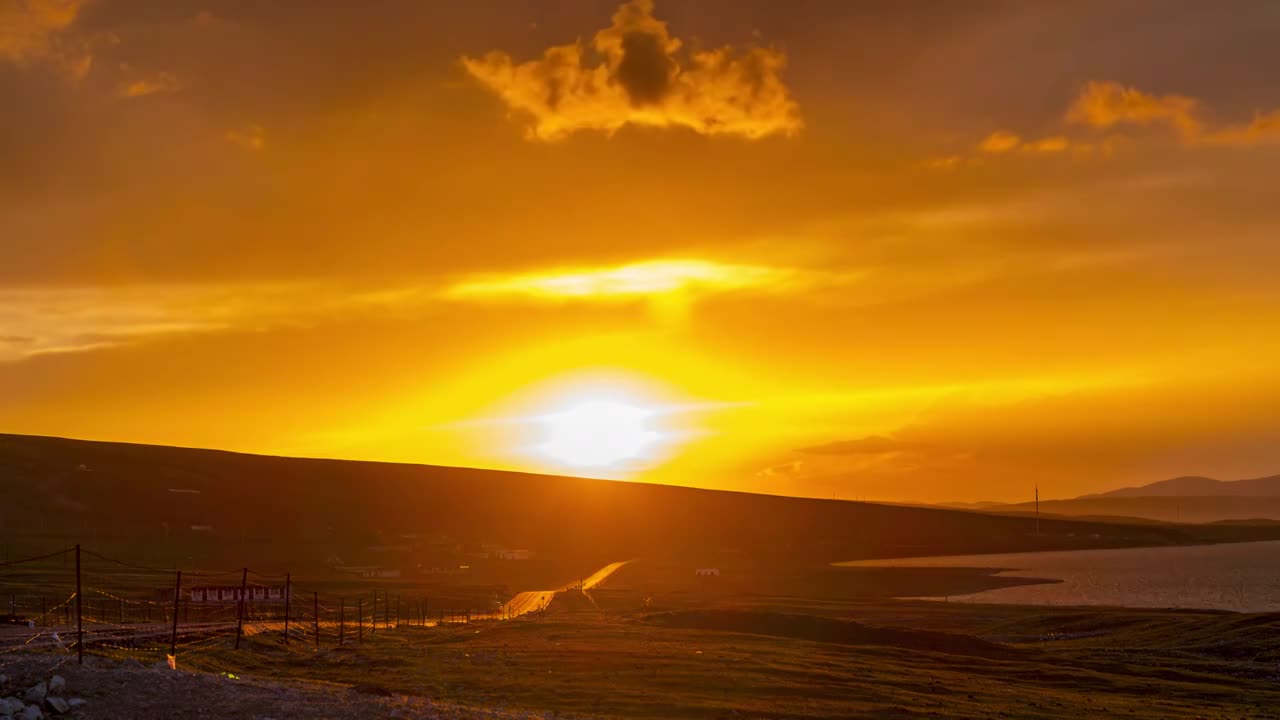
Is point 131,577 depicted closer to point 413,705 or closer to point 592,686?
point 592,686

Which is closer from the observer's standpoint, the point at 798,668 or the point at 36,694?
the point at 36,694

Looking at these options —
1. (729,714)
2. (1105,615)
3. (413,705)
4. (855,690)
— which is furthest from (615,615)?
(413,705)

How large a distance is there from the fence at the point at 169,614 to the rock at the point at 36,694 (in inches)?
120

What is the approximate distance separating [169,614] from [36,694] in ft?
282

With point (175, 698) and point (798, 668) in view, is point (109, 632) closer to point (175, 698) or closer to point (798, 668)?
point (175, 698)

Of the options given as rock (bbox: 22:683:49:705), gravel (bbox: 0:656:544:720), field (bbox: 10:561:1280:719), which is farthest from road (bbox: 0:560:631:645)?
rock (bbox: 22:683:49:705)

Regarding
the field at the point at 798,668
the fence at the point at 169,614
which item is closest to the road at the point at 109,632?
the fence at the point at 169,614

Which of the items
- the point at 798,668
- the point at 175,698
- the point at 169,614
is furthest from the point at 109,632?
the point at 169,614

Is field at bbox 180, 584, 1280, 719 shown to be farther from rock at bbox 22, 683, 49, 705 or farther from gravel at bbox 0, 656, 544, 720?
rock at bbox 22, 683, 49, 705

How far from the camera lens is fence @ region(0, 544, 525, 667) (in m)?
62.5

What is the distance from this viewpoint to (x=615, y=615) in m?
151

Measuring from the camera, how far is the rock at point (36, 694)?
38.9m

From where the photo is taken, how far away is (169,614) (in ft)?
389

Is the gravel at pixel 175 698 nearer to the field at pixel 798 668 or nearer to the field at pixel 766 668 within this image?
the field at pixel 766 668
